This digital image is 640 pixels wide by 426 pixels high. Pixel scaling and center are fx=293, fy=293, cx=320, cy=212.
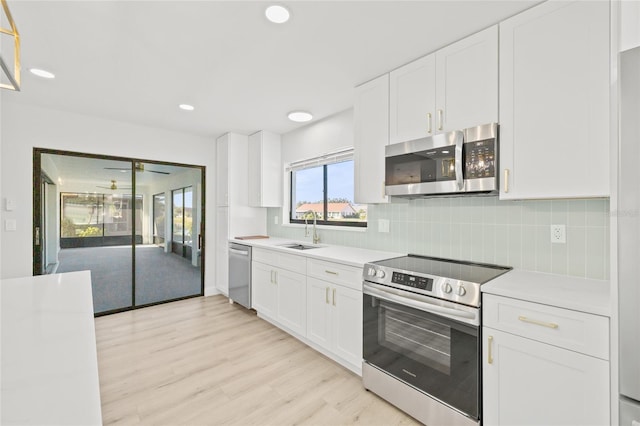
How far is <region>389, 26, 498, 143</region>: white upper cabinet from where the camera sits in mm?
1836

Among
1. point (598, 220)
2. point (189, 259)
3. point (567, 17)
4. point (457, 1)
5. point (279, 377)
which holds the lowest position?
point (279, 377)

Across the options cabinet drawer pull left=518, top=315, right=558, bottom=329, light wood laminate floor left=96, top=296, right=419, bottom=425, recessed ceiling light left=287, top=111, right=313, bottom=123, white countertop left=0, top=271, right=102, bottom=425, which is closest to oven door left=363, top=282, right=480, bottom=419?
cabinet drawer pull left=518, top=315, right=558, bottom=329

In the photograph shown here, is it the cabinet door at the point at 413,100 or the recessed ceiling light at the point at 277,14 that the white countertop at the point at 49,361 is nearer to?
the recessed ceiling light at the point at 277,14

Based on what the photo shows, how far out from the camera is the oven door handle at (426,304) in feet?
5.26

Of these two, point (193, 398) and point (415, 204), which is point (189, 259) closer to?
point (193, 398)

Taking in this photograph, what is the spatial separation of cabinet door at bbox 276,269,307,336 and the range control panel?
110cm

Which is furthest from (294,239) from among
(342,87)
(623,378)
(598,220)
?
(623,378)

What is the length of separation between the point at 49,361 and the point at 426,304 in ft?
5.59

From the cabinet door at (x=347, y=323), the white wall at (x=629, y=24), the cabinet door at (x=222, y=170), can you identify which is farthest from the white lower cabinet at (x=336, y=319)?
the cabinet door at (x=222, y=170)

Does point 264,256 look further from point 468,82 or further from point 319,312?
point 468,82

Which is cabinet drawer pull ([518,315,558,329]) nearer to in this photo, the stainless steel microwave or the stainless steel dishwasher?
the stainless steel microwave

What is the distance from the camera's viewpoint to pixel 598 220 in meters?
1.71

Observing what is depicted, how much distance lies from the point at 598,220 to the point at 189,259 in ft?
15.1

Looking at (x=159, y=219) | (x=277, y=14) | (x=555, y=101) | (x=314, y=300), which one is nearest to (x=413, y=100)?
(x=555, y=101)
